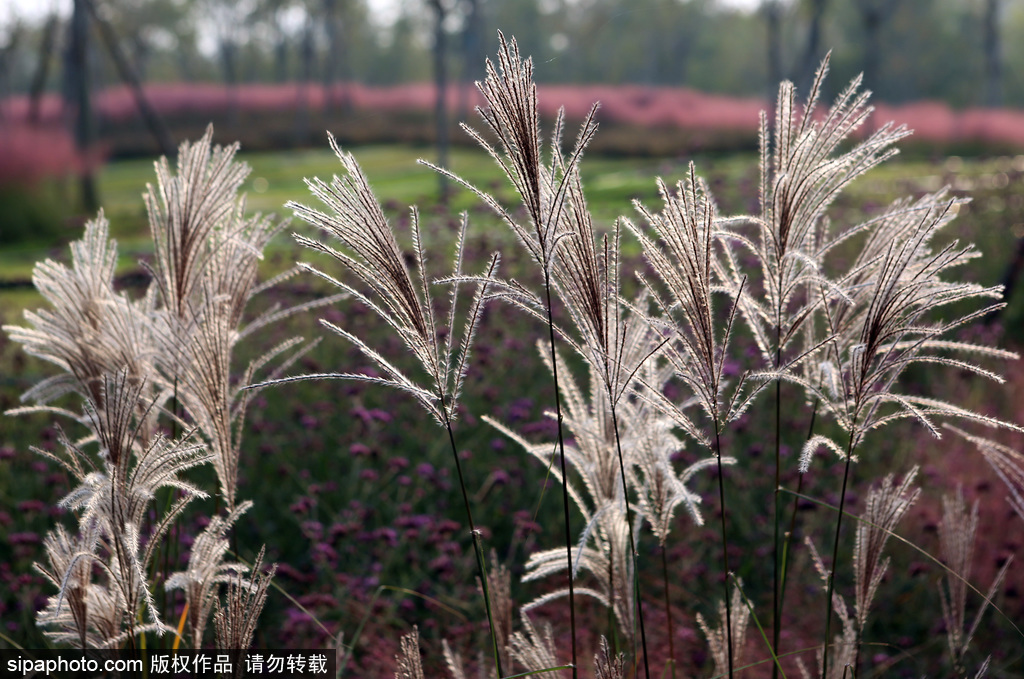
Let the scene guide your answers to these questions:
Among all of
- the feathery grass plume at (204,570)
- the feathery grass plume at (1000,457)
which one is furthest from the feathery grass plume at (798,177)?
the feathery grass plume at (204,570)

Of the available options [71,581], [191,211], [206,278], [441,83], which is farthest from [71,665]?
[441,83]

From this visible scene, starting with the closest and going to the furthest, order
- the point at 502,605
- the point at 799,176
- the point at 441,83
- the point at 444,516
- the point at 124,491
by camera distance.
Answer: the point at 799,176
the point at 124,491
the point at 502,605
the point at 444,516
the point at 441,83

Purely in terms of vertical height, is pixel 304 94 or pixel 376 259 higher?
pixel 304 94

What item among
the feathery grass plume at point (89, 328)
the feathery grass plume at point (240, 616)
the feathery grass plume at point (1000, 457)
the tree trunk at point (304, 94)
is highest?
the tree trunk at point (304, 94)

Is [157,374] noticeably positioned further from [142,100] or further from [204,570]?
[142,100]

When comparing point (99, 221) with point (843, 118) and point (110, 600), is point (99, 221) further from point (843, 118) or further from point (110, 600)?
point (843, 118)

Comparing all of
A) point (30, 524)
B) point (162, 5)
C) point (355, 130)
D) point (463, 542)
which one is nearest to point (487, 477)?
point (463, 542)

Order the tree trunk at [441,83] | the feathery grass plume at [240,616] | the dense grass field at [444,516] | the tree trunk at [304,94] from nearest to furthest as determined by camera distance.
→ the feathery grass plume at [240,616] < the dense grass field at [444,516] < the tree trunk at [441,83] < the tree trunk at [304,94]


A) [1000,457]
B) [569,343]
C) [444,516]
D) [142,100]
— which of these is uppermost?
[142,100]

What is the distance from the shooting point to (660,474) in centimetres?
193

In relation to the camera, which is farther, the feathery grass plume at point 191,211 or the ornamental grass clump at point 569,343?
the feathery grass plume at point 191,211

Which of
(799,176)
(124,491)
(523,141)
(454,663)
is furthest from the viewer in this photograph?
(454,663)

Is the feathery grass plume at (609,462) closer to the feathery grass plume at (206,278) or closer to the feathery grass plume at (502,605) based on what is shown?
the feathery grass plume at (502,605)

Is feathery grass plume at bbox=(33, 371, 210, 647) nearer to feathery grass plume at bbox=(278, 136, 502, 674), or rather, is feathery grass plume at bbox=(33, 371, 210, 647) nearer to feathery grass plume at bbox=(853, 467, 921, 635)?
feathery grass plume at bbox=(278, 136, 502, 674)
